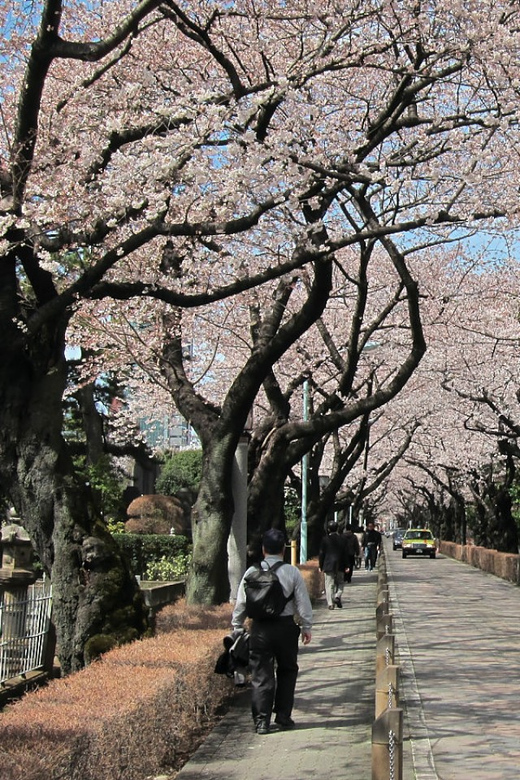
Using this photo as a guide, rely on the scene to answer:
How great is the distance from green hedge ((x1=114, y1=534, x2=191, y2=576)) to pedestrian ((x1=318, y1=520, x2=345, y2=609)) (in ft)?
20.2

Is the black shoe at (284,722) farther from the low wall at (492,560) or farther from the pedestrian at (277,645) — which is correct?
the low wall at (492,560)

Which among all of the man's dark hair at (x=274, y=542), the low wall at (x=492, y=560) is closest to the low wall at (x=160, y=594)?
the man's dark hair at (x=274, y=542)

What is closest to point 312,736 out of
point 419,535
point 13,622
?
point 13,622

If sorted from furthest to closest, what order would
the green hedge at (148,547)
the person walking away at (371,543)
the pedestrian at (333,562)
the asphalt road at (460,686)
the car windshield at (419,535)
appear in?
1. the car windshield at (419,535)
2. the person walking away at (371,543)
3. the green hedge at (148,547)
4. the pedestrian at (333,562)
5. the asphalt road at (460,686)

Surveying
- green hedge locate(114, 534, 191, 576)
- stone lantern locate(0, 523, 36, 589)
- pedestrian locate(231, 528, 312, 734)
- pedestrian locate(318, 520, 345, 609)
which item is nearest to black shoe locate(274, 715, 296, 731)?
pedestrian locate(231, 528, 312, 734)

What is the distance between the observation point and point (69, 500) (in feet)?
29.9

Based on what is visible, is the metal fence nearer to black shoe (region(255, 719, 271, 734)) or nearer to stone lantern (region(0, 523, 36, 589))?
black shoe (region(255, 719, 271, 734))

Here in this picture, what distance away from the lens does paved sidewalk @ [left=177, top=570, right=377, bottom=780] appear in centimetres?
708

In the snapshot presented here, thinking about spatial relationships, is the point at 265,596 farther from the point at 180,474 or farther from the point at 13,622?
the point at 180,474

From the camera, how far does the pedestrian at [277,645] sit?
8242 millimetres

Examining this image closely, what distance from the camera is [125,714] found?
19.1ft

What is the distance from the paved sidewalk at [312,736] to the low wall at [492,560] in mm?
19816

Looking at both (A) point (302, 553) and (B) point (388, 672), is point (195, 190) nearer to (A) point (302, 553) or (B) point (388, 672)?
(B) point (388, 672)

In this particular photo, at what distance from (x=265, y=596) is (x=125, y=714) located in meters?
2.49
